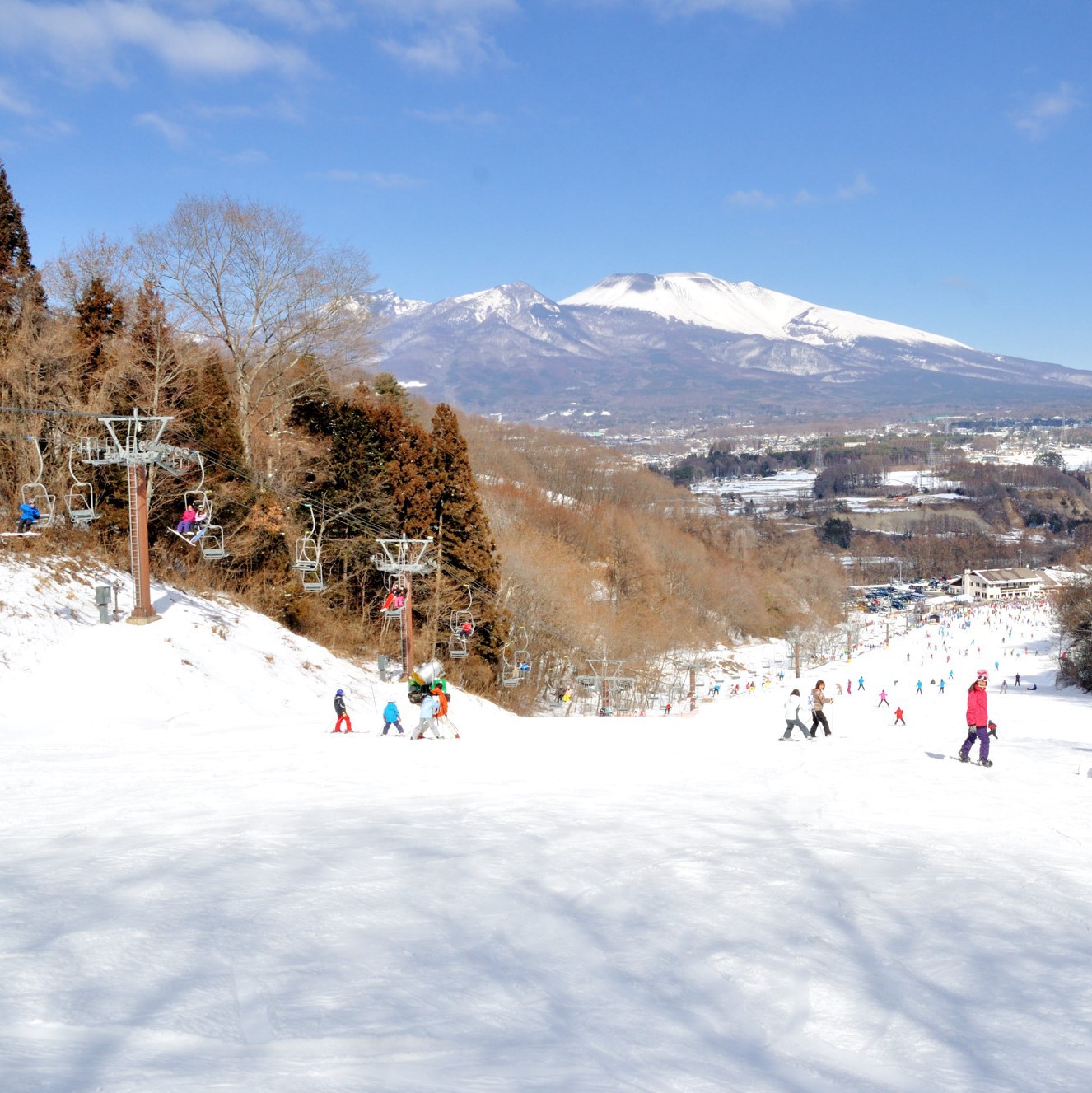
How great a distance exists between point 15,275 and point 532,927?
2856 centimetres

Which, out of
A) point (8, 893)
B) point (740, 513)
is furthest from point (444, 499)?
point (740, 513)

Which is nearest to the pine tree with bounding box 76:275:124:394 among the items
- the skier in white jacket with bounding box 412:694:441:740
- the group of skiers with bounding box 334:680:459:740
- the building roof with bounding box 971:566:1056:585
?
the group of skiers with bounding box 334:680:459:740

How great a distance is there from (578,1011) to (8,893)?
10.2ft

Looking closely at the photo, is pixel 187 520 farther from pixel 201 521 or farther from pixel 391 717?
pixel 391 717

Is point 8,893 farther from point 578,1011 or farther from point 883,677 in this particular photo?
point 883,677

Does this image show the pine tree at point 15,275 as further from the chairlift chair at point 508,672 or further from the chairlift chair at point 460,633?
the chairlift chair at point 508,672

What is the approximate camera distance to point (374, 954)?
14.9 feet

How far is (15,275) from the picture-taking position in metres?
27.9

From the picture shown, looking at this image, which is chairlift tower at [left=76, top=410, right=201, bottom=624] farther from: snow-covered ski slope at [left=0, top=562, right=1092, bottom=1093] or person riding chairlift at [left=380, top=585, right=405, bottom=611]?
snow-covered ski slope at [left=0, top=562, right=1092, bottom=1093]

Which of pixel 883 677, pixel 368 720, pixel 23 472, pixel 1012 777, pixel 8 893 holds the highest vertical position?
pixel 23 472

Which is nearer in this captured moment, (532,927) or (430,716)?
(532,927)

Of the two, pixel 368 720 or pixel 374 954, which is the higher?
pixel 374 954

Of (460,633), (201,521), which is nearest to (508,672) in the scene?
(460,633)

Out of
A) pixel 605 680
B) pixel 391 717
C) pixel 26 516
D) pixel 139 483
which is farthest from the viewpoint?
pixel 605 680
